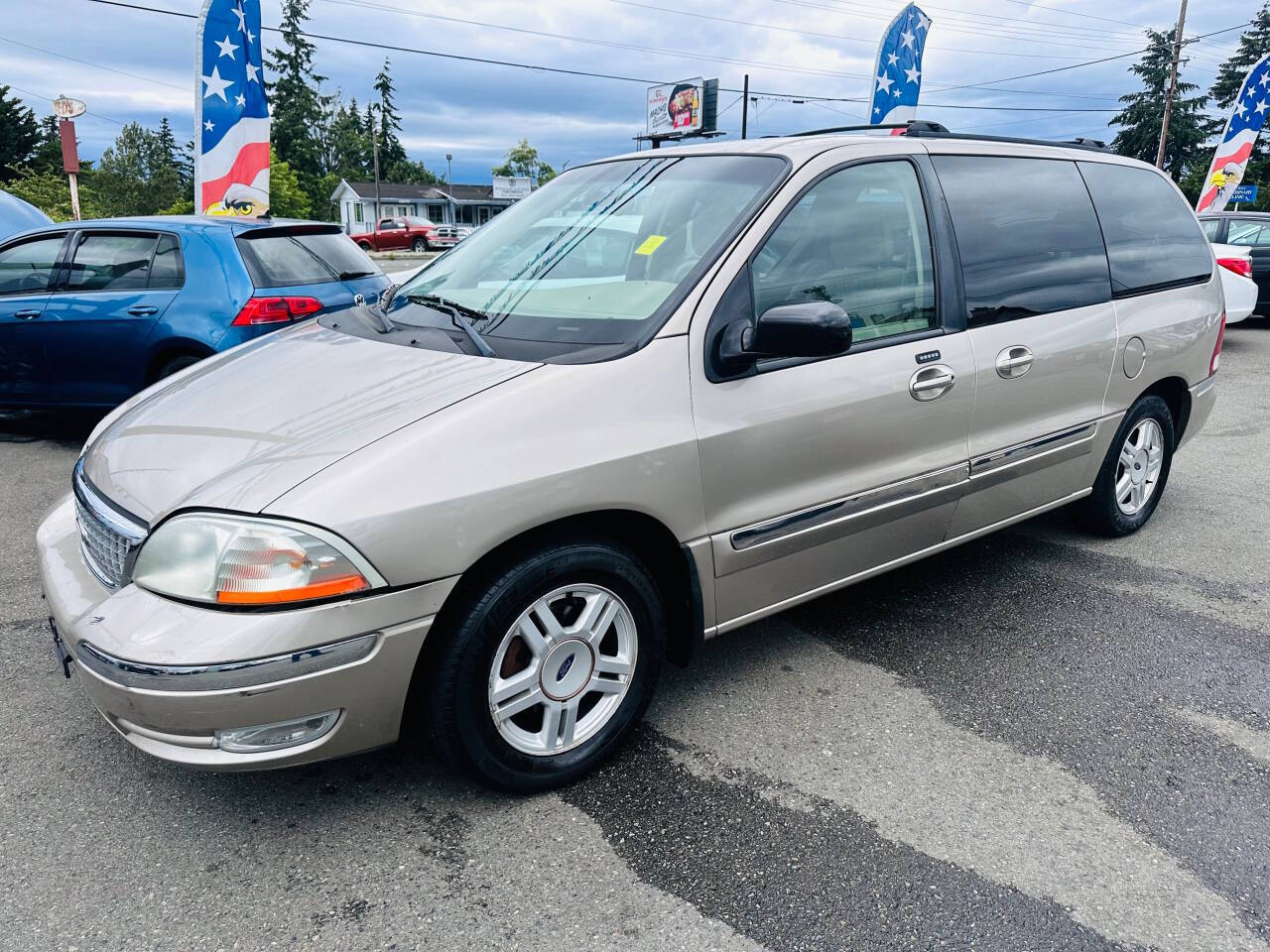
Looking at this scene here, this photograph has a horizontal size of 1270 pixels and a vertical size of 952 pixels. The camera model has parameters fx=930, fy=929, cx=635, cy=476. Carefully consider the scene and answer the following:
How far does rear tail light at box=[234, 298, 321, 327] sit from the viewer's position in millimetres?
5762

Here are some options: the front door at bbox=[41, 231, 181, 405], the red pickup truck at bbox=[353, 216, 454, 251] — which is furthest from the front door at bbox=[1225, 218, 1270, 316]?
the red pickup truck at bbox=[353, 216, 454, 251]

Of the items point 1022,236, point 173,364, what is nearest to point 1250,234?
point 1022,236

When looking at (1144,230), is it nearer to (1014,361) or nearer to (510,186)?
(1014,361)

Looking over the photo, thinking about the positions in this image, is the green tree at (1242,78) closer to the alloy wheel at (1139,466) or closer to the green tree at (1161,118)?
the green tree at (1161,118)

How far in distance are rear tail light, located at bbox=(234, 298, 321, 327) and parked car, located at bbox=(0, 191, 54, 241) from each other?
440cm

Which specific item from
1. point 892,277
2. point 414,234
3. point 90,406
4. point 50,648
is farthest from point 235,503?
point 414,234

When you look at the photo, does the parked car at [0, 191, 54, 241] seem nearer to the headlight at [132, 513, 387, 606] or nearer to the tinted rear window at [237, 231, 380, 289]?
the tinted rear window at [237, 231, 380, 289]

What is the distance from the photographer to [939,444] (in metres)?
3.27

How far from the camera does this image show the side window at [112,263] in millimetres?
6090

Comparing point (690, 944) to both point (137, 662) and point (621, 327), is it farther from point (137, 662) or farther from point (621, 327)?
point (621, 327)

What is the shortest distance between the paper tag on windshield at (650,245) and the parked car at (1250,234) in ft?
A: 36.0

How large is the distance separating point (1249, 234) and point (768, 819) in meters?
12.0

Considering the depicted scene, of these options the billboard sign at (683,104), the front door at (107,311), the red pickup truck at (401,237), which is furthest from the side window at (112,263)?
the red pickup truck at (401,237)

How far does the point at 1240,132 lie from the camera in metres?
18.9
